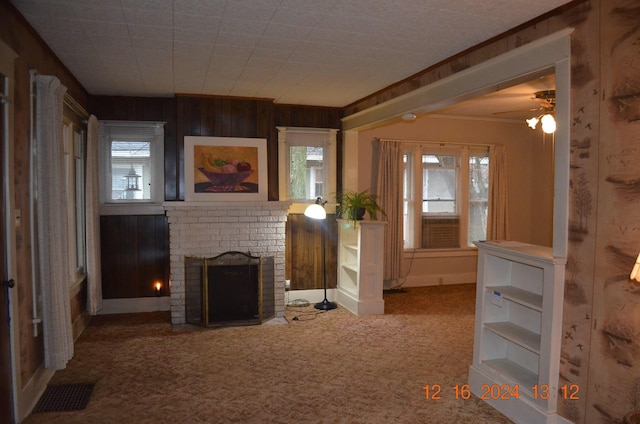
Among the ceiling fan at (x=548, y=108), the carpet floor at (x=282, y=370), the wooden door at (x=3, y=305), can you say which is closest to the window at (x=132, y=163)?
the carpet floor at (x=282, y=370)

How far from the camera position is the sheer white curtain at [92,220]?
14.9 feet

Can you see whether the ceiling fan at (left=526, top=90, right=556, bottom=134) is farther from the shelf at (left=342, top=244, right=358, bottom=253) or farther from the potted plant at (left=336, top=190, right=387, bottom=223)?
the shelf at (left=342, top=244, right=358, bottom=253)

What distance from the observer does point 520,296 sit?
302 centimetres

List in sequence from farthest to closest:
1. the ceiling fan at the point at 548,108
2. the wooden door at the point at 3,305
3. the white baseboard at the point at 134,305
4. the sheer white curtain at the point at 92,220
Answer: the white baseboard at the point at 134,305 → the sheer white curtain at the point at 92,220 → the ceiling fan at the point at 548,108 → the wooden door at the point at 3,305

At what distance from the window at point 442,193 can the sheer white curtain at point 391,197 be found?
0.34 m

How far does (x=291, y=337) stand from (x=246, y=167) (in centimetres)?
198

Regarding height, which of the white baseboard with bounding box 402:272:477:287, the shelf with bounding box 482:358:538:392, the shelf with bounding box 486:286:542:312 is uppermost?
the shelf with bounding box 486:286:542:312

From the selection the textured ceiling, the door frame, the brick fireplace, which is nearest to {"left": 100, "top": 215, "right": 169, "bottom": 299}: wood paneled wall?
the brick fireplace

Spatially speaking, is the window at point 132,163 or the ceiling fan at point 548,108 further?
the window at point 132,163

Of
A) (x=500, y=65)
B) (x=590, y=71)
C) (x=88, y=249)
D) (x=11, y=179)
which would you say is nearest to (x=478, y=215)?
(x=500, y=65)

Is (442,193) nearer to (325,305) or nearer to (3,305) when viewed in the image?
(325,305)

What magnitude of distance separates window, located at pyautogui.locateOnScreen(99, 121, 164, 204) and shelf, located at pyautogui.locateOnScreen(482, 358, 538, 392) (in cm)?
396

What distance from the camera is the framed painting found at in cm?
509

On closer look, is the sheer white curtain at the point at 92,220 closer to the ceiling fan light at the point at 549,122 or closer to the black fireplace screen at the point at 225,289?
the black fireplace screen at the point at 225,289
